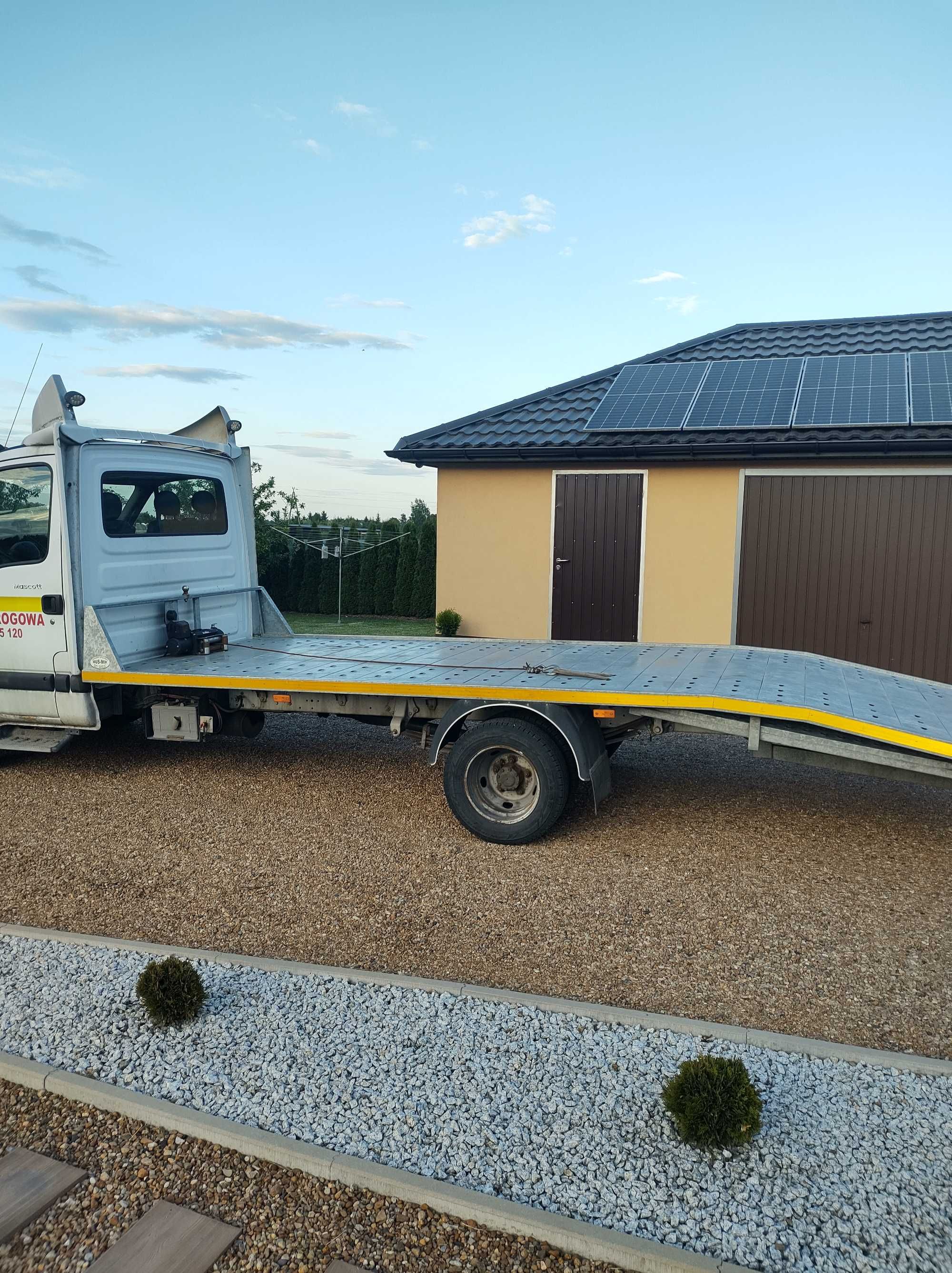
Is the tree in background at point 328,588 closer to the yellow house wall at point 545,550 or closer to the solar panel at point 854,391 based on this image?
the yellow house wall at point 545,550

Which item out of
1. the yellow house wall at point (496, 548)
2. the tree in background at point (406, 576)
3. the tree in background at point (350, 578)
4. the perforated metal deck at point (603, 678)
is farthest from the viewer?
the tree in background at point (350, 578)

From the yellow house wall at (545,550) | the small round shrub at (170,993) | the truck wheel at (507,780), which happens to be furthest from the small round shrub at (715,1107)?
the yellow house wall at (545,550)

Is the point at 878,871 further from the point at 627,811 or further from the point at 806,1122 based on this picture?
the point at 806,1122

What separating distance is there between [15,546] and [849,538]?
9.30 meters

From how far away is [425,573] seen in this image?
2152cm

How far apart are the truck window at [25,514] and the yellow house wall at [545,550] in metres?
6.97

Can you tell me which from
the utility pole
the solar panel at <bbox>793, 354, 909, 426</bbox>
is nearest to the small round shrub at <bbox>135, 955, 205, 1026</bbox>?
the solar panel at <bbox>793, 354, 909, 426</bbox>

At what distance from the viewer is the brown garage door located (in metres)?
11.1

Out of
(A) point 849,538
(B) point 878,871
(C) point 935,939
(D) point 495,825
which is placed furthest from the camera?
(A) point 849,538

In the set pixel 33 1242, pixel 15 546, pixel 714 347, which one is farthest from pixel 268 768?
pixel 714 347

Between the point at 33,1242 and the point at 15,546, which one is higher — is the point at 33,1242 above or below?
below

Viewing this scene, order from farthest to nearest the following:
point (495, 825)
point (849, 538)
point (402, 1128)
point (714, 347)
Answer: point (714, 347)
point (849, 538)
point (495, 825)
point (402, 1128)

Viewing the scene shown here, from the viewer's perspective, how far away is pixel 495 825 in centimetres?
571

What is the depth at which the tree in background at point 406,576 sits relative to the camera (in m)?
21.7
